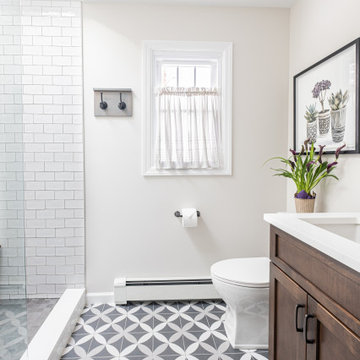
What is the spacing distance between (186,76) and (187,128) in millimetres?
445

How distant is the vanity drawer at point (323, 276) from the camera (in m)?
0.90

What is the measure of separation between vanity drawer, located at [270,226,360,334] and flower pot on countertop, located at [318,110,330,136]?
0.87 metres

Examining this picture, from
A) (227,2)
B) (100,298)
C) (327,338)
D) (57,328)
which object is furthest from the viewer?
(100,298)

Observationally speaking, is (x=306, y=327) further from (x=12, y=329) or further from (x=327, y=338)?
(x=12, y=329)

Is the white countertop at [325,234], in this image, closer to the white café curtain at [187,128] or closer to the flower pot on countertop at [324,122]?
the flower pot on countertop at [324,122]

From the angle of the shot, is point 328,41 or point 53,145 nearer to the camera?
point 328,41

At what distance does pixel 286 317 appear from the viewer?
4.45 ft

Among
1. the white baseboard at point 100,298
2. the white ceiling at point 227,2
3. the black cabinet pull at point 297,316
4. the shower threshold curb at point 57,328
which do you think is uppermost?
the white ceiling at point 227,2

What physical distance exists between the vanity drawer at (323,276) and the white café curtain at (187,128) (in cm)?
116

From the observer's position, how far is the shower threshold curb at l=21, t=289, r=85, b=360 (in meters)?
1.70

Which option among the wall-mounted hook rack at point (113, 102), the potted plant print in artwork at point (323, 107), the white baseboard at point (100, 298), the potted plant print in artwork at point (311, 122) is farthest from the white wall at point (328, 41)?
the white baseboard at point (100, 298)

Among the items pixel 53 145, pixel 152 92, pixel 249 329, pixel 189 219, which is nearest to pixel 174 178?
pixel 189 219

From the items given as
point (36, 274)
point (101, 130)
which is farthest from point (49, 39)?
point (36, 274)

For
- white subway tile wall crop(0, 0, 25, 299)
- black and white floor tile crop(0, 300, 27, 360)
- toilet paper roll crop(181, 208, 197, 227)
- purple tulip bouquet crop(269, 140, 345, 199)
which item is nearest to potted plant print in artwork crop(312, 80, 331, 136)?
purple tulip bouquet crop(269, 140, 345, 199)
